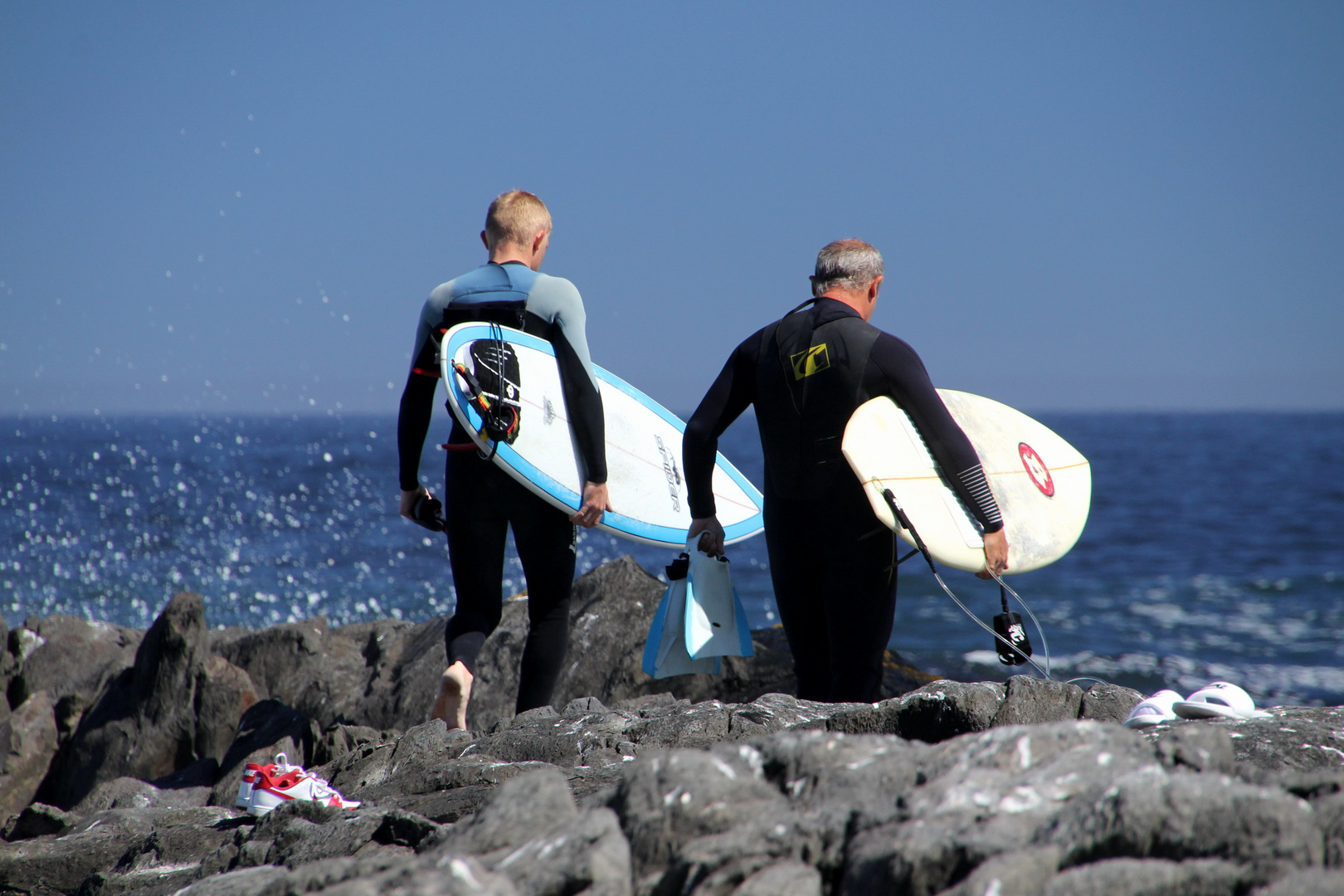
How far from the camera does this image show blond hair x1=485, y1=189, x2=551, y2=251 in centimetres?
371

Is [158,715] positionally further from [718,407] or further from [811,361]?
[811,361]

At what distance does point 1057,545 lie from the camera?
12.4 ft

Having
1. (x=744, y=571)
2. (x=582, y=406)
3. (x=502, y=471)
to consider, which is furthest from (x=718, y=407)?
(x=744, y=571)

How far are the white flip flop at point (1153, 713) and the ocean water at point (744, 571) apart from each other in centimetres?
611

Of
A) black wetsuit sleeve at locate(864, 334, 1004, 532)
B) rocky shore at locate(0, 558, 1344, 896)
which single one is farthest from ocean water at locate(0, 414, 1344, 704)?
black wetsuit sleeve at locate(864, 334, 1004, 532)

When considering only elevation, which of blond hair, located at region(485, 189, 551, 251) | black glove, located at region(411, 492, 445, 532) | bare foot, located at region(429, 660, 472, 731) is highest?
blond hair, located at region(485, 189, 551, 251)

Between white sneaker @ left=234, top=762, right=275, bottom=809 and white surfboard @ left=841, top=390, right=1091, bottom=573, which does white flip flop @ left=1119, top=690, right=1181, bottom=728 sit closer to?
white surfboard @ left=841, top=390, right=1091, bottom=573

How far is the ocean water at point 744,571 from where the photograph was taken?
1197cm

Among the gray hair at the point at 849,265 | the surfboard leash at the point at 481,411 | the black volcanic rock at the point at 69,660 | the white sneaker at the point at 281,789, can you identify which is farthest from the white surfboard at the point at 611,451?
the black volcanic rock at the point at 69,660

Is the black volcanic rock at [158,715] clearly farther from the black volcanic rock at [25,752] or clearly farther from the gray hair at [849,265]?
the gray hair at [849,265]

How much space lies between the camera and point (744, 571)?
17.2 metres

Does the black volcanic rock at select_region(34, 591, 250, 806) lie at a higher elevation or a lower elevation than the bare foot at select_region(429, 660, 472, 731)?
lower

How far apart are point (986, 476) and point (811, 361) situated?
762 millimetres

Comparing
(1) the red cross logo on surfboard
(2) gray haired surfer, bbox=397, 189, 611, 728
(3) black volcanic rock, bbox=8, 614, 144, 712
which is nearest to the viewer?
(2) gray haired surfer, bbox=397, 189, 611, 728
